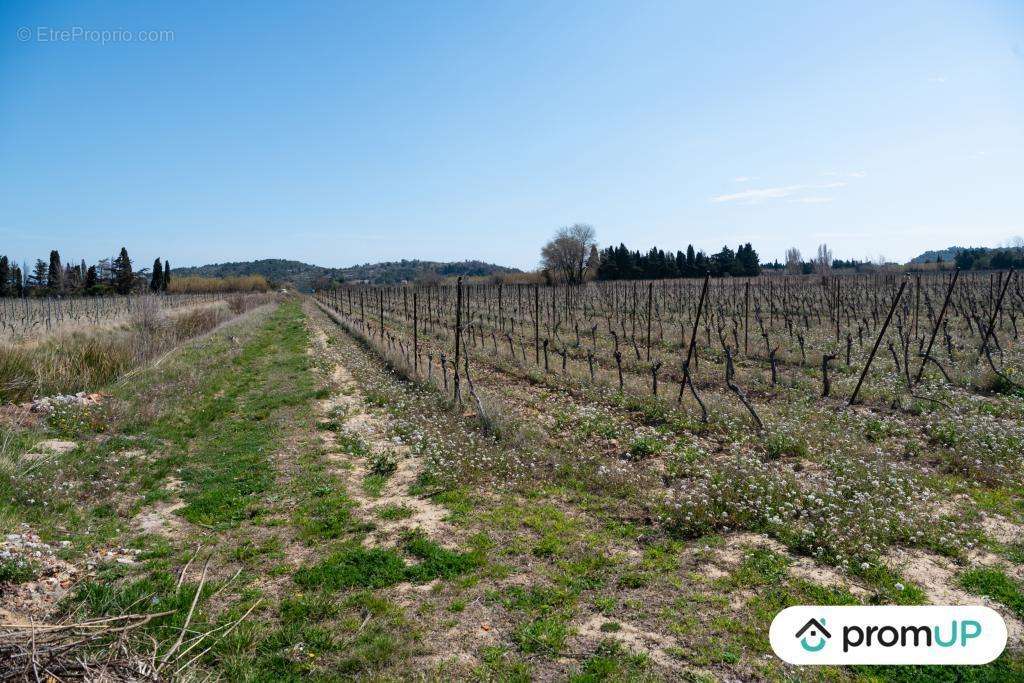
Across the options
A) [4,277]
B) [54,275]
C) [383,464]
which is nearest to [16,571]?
[383,464]

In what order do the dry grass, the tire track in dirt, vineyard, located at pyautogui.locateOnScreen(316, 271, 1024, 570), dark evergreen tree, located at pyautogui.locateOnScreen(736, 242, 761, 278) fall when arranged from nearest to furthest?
vineyard, located at pyautogui.locateOnScreen(316, 271, 1024, 570) → the tire track in dirt → the dry grass → dark evergreen tree, located at pyautogui.locateOnScreen(736, 242, 761, 278)

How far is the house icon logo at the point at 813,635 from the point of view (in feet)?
13.2

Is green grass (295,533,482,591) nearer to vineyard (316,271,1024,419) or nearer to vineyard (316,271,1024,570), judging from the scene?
vineyard (316,271,1024,570)

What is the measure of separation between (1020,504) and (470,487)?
6.63 m

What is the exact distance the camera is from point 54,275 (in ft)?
187

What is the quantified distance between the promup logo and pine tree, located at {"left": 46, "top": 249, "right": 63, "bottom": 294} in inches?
2723

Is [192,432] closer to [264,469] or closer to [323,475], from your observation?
[264,469]

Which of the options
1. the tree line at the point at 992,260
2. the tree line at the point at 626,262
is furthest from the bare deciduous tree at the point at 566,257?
the tree line at the point at 992,260

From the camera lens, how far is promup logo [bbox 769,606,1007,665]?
12.9ft

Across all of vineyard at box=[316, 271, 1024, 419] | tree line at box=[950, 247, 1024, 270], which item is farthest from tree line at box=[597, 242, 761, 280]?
vineyard at box=[316, 271, 1024, 419]

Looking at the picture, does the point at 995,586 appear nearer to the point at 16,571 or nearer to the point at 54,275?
the point at 16,571

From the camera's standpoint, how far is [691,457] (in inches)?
319

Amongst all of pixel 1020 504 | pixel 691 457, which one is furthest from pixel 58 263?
pixel 1020 504

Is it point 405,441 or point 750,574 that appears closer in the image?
point 750,574
